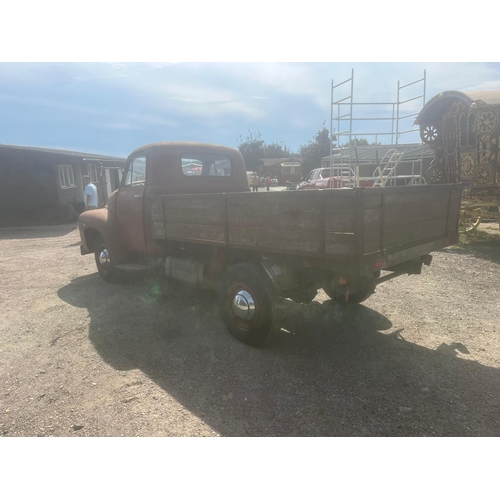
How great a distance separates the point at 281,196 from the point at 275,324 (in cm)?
123

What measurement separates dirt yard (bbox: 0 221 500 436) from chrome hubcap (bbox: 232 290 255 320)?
37 centimetres

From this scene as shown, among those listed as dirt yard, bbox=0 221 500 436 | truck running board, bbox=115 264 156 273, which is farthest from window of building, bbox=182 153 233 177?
dirt yard, bbox=0 221 500 436

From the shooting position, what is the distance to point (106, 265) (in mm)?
Result: 6078

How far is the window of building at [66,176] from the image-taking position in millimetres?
17216

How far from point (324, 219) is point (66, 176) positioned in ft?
60.0

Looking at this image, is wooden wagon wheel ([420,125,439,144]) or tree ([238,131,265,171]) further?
tree ([238,131,265,171])

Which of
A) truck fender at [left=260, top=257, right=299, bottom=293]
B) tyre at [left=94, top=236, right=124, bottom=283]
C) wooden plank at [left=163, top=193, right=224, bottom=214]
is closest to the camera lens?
truck fender at [left=260, top=257, right=299, bottom=293]

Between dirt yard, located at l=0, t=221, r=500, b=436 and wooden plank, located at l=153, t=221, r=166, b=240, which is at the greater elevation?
wooden plank, located at l=153, t=221, r=166, b=240

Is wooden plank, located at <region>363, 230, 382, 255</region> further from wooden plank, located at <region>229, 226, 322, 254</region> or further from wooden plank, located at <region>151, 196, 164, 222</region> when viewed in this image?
wooden plank, located at <region>151, 196, 164, 222</region>

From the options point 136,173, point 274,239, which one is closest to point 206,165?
point 136,173

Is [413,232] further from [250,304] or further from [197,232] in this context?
[197,232]

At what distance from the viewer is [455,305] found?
4750 mm

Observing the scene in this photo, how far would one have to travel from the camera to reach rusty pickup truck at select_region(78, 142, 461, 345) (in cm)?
289

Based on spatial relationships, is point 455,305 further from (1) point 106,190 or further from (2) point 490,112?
(1) point 106,190
